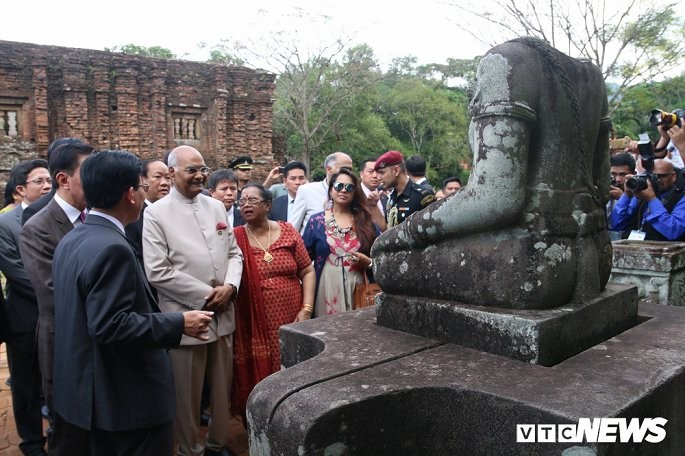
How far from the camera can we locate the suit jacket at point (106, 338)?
1.98 m

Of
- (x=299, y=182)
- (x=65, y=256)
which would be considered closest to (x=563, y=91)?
(x=65, y=256)

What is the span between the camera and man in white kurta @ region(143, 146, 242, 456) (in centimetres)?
290

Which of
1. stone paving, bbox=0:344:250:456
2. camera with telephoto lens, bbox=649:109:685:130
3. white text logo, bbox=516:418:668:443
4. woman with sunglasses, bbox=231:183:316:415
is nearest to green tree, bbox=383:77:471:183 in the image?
camera with telephoto lens, bbox=649:109:685:130

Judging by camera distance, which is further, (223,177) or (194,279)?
(223,177)

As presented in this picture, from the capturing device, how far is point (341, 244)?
144 inches

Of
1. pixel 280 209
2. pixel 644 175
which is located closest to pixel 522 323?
pixel 644 175

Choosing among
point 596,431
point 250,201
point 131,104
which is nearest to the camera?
point 596,431

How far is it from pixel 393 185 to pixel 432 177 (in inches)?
940

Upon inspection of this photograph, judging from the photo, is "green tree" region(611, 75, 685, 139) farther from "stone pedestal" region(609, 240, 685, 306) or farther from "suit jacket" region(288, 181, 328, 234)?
"suit jacket" region(288, 181, 328, 234)

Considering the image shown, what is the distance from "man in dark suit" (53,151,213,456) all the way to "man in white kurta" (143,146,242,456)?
72 centimetres

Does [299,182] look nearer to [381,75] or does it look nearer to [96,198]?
[96,198]

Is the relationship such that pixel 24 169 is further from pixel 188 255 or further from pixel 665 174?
pixel 665 174

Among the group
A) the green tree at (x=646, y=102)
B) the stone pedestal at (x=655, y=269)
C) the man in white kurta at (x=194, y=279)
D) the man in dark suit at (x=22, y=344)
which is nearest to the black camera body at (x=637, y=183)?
the stone pedestal at (x=655, y=269)

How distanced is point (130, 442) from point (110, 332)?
492 mm
